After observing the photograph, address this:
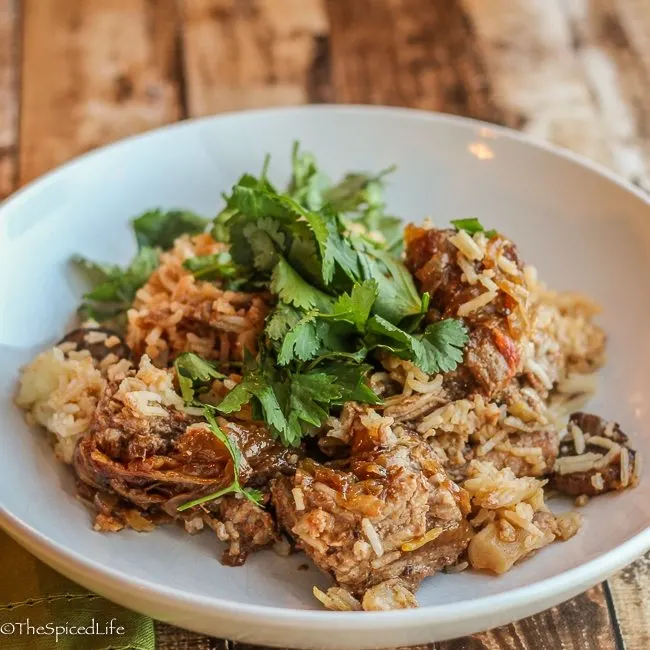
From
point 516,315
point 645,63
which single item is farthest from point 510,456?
point 645,63

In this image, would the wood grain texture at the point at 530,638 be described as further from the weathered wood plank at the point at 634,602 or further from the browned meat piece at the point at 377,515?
the browned meat piece at the point at 377,515

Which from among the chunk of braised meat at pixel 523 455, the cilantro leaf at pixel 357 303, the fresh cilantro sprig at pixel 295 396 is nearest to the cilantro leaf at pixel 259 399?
the fresh cilantro sprig at pixel 295 396

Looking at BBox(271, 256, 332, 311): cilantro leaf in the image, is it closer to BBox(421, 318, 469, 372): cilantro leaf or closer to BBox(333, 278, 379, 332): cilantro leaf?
BBox(333, 278, 379, 332): cilantro leaf

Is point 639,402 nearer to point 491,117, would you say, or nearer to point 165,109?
point 491,117

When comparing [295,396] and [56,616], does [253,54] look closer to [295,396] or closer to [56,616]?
[295,396]

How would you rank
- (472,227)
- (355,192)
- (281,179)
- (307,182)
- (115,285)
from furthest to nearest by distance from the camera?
1. (281,179)
2. (355,192)
3. (307,182)
4. (115,285)
5. (472,227)

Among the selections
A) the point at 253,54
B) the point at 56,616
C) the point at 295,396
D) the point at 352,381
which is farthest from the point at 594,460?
the point at 253,54

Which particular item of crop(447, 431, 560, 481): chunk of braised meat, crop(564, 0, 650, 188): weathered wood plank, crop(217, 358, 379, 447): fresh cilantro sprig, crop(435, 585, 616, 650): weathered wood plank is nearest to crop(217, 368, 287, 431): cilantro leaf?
crop(217, 358, 379, 447): fresh cilantro sprig
